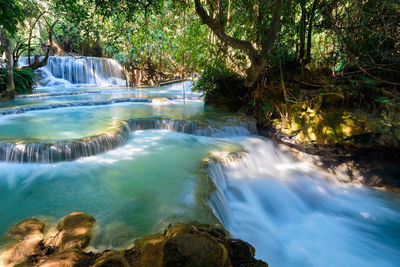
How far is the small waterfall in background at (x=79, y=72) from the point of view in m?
18.2

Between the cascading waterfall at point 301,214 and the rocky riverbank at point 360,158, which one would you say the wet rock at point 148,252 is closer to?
Result: the cascading waterfall at point 301,214

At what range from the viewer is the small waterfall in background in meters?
18.2

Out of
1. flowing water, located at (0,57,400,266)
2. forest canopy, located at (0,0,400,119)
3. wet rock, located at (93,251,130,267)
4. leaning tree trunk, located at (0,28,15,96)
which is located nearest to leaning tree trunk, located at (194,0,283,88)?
forest canopy, located at (0,0,400,119)

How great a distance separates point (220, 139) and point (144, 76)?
58.6ft

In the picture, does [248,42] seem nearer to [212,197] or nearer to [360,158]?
[360,158]

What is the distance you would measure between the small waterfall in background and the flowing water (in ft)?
43.5

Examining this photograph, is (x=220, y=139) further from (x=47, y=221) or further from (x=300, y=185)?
(x=47, y=221)

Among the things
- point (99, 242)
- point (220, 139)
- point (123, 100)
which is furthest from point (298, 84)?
point (123, 100)

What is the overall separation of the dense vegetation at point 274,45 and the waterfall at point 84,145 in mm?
1896

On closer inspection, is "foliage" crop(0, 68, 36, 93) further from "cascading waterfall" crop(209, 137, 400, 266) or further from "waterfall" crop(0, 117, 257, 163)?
"cascading waterfall" crop(209, 137, 400, 266)

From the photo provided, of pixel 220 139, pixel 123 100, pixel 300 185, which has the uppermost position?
pixel 123 100

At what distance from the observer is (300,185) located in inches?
202

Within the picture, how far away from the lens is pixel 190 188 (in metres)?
3.70

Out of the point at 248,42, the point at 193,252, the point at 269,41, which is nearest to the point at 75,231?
the point at 193,252
